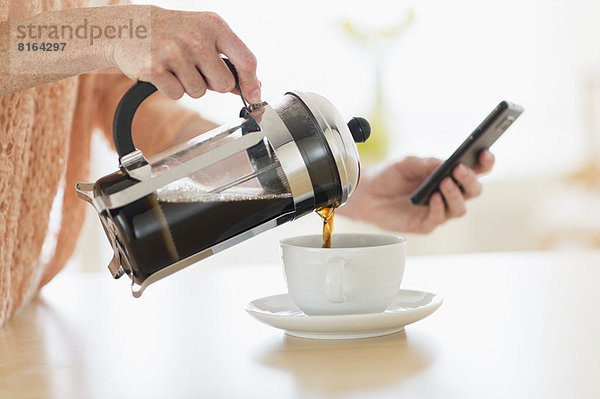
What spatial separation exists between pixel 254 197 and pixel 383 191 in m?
0.64

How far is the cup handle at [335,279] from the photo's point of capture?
0.69 m

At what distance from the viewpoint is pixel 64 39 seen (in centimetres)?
72

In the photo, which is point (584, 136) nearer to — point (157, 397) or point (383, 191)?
point (383, 191)

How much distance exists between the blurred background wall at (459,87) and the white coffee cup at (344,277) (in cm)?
208

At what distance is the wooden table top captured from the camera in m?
0.56

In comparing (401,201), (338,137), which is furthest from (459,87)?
(338,137)

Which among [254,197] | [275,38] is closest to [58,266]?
[254,197]

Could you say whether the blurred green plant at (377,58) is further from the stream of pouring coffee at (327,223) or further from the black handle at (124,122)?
the black handle at (124,122)

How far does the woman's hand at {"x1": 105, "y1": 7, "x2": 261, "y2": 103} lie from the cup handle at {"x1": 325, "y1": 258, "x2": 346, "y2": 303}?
0.65 ft

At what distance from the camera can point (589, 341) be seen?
25.7 inches

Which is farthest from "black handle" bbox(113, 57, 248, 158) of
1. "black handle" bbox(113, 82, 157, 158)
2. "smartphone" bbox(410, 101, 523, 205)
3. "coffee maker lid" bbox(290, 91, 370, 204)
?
"smartphone" bbox(410, 101, 523, 205)

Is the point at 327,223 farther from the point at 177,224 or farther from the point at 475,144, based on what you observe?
the point at 475,144

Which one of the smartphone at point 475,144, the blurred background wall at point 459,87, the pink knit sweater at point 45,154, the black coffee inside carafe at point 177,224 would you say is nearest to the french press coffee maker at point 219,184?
the black coffee inside carafe at point 177,224

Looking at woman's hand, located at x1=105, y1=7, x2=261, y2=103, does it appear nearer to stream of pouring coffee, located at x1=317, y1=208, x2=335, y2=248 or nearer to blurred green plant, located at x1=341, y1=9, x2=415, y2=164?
stream of pouring coffee, located at x1=317, y1=208, x2=335, y2=248
